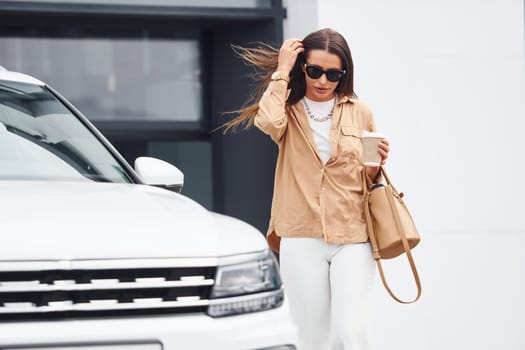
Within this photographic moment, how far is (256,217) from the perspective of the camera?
8.80 meters

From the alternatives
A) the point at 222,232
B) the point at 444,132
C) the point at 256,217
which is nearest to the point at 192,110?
the point at 256,217

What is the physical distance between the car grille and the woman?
1533 millimetres

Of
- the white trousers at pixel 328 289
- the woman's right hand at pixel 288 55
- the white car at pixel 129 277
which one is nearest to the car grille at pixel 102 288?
the white car at pixel 129 277

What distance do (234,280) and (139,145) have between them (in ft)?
18.6

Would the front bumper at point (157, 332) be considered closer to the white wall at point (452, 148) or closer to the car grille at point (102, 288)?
the car grille at point (102, 288)

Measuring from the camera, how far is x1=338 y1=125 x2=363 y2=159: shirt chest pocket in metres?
5.10

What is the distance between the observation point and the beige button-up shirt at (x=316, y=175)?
16.7 feet

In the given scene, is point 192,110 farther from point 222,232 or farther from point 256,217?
point 222,232

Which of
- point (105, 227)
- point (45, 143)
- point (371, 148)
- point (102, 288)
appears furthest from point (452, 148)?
point (102, 288)

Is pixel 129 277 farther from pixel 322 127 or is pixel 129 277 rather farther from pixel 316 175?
pixel 322 127

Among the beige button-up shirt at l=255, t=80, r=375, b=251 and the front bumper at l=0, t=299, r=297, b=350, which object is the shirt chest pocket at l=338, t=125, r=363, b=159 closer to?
the beige button-up shirt at l=255, t=80, r=375, b=251

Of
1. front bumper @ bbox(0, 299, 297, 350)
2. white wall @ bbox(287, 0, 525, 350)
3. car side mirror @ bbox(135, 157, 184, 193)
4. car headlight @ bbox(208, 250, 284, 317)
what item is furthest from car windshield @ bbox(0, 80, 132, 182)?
white wall @ bbox(287, 0, 525, 350)

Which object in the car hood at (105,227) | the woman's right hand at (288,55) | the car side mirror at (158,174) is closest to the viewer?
the car hood at (105,227)

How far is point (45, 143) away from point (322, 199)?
1223 mm
